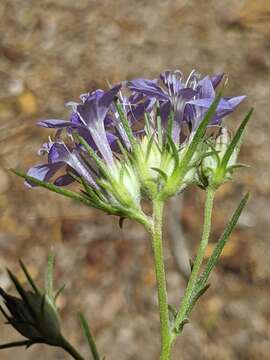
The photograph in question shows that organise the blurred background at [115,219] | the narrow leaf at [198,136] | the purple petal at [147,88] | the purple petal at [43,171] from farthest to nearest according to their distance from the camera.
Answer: the blurred background at [115,219]
the purple petal at [43,171]
the purple petal at [147,88]
the narrow leaf at [198,136]

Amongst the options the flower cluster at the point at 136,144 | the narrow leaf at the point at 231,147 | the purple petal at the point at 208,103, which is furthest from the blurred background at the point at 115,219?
the purple petal at the point at 208,103

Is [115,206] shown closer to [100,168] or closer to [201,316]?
[100,168]

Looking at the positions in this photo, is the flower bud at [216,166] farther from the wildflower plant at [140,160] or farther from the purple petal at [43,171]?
the purple petal at [43,171]

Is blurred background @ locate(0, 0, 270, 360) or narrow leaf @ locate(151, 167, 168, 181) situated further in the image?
blurred background @ locate(0, 0, 270, 360)

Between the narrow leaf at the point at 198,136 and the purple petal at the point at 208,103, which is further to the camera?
the purple petal at the point at 208,103

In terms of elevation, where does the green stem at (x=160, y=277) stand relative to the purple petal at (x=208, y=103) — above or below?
below

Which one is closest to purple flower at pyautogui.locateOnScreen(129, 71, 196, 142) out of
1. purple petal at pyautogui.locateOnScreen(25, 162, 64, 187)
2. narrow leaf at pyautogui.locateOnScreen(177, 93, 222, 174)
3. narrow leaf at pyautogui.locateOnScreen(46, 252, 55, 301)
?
narrow leaf at pyautogui.locateOnScreen(177, 93, 222, 174)

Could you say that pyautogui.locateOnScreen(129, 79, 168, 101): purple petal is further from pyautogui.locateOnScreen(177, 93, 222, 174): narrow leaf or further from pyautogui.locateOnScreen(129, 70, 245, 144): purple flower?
pyautogui.locateOnScreen(177, 93, 222, 174): narrow leaf

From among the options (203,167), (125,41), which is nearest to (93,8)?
(125,41)
